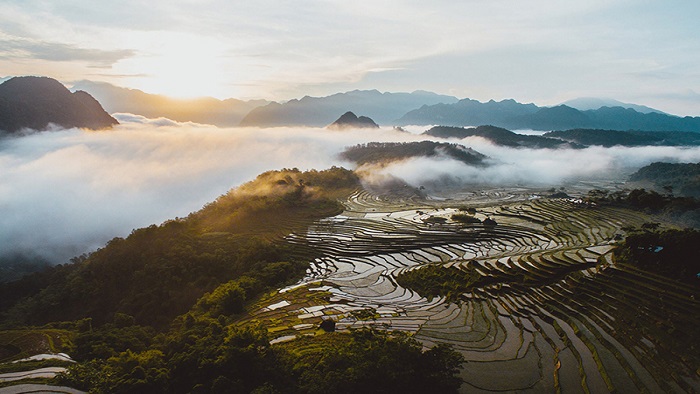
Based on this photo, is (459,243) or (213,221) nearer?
(459,243)

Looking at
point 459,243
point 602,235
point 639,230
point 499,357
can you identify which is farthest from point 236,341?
point 639,230

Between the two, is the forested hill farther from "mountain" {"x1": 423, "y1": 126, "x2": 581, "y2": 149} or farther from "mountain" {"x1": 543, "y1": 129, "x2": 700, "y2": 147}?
"mountain" {"x1": 543, "y1": 129, "x2": 700, "y2": 147}

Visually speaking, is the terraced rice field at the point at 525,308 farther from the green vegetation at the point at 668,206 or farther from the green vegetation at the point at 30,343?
the green vegetation at the point at 30,343

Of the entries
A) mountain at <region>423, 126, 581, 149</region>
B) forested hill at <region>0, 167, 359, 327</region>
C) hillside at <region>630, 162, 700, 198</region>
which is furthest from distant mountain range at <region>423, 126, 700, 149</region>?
forested hill at <region>0, 167, 359, 327</region>

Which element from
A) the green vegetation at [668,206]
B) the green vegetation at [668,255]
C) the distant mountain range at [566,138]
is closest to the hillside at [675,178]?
the green vegetation at [668,206]

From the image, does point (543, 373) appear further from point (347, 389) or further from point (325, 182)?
point (325, 182)

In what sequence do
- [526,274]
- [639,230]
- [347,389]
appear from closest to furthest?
[347,389] < [526,274] < [639,230]
